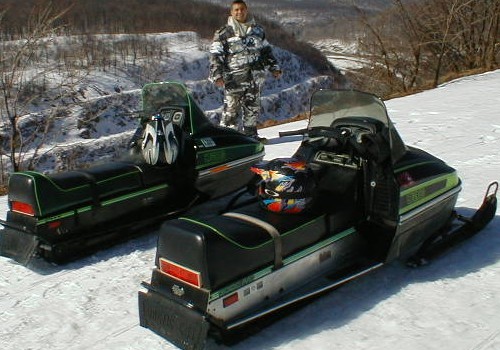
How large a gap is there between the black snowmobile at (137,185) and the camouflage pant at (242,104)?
2022mm

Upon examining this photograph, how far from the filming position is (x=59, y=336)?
3410mm

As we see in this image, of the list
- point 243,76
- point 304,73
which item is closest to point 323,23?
point 304,73

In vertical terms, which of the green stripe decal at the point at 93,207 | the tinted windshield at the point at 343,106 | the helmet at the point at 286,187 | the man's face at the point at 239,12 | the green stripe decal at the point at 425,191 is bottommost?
the green stripe decal at the point at 93,207

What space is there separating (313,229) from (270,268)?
1.37ft

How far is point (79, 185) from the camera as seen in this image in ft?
14.5

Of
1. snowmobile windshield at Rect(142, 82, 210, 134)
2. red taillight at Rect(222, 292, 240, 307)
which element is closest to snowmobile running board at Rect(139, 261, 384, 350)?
red taillight at Rect(222, 292, 240, 307)

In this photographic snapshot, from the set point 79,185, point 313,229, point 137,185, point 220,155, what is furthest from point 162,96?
point 313,229

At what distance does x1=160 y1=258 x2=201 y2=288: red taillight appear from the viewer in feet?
10.2

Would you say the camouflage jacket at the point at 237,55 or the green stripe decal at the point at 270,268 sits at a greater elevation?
the camouflage jacket at the point at 237,55

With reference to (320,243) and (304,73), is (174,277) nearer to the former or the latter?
(320,243)

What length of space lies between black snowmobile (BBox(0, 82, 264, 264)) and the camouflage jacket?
6.64 feet

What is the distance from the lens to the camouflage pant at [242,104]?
7.65 meters

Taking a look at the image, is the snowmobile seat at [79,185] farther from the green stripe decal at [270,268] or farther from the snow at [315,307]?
the green stripe decal at [270,268]

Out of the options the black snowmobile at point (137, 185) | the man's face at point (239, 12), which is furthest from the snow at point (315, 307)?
the man's face at point (239, 12)
